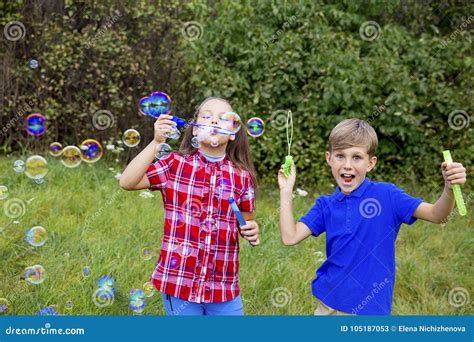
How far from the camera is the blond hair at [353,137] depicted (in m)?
2.34

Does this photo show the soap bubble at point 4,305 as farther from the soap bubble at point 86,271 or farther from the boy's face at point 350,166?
the boy's face at point 350,166

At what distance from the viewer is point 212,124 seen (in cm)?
238

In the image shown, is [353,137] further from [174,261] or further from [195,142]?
[174,261]

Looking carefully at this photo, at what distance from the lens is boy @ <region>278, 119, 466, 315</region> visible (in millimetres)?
2289

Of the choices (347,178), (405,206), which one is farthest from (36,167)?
(405,206)

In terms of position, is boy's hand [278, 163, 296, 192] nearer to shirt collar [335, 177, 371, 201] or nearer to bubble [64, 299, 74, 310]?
shirt collar [335, 177, 371, 201]

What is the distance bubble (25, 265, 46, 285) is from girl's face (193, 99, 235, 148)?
49.8 inches

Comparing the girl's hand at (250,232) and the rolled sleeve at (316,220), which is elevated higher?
the rolled sleeve at (316,220)

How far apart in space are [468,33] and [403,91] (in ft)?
3.30

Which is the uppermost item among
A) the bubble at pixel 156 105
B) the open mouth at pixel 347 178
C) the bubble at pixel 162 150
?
the bubble at pixel 156 105

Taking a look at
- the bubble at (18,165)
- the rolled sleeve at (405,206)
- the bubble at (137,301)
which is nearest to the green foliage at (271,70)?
the bubble at (18,165)

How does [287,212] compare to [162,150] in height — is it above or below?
below

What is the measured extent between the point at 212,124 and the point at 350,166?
53cm

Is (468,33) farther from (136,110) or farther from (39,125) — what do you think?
(39,125)
